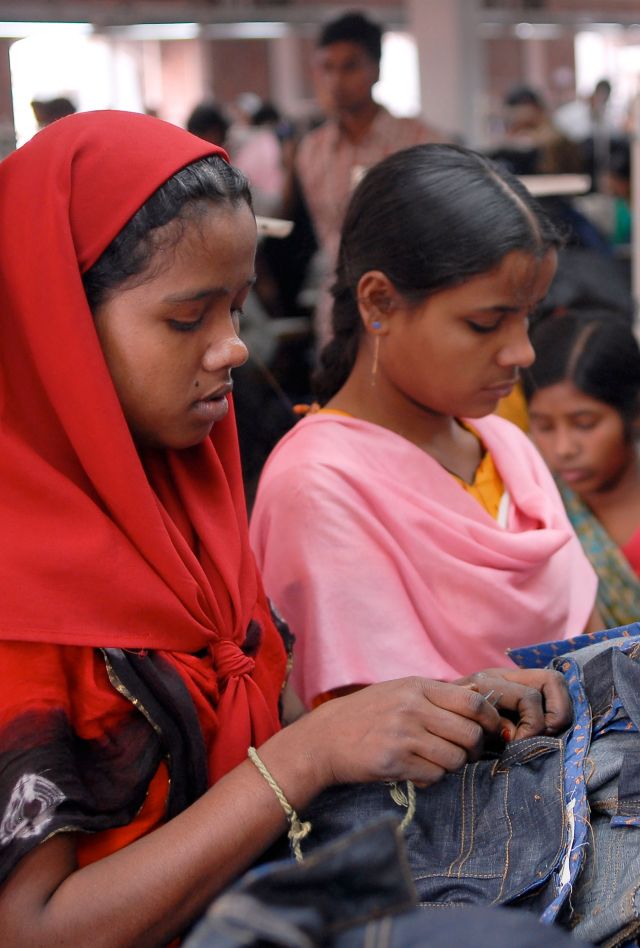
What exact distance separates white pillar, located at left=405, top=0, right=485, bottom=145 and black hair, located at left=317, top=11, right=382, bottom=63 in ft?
12.8

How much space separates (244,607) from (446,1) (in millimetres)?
8255

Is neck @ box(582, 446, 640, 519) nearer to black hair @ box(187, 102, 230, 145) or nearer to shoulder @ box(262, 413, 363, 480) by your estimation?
shoulder @ box(262, 413, 363, 480)

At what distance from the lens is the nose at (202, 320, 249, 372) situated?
3.95 feet

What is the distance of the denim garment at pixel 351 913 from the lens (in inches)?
26.2

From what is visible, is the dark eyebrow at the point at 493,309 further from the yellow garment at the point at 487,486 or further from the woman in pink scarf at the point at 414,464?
the yellow garment at the point at 487,486

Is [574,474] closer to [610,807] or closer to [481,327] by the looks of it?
[481,327]

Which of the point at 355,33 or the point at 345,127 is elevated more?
the point at 355,33

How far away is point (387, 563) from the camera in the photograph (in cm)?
165

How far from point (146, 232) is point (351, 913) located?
2.33 ft

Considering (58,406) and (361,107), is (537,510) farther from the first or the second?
(361,107)

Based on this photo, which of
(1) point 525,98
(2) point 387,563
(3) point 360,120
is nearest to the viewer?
(2) point 387,563

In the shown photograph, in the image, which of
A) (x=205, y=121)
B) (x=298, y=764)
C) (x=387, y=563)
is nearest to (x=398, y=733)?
(x=298, y=764)

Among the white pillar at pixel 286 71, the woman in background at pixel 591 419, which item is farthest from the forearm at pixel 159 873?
the white pillar at pixel 286 71

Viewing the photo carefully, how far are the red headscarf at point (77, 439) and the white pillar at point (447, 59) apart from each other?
7.85 metres
